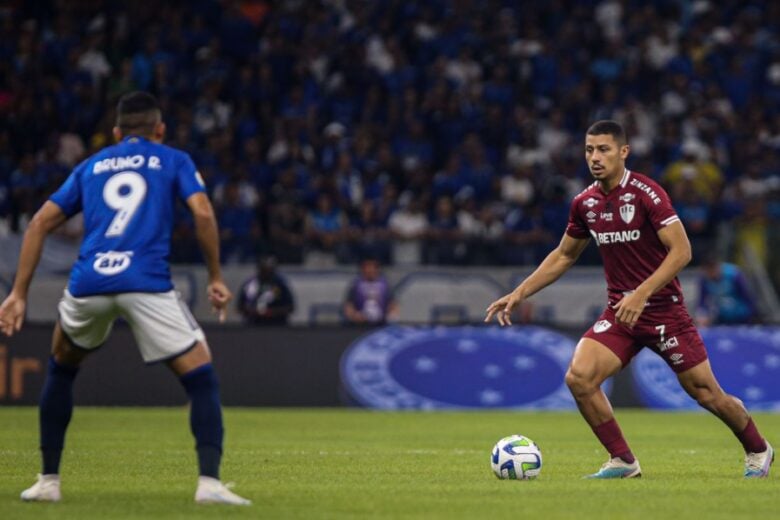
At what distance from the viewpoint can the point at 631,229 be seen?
9.87 meters

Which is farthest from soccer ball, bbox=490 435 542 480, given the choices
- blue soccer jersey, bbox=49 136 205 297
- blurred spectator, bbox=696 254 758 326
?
blurred spectator, bbox=696 254 758 326

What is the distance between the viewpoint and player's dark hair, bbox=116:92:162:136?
26.5ft

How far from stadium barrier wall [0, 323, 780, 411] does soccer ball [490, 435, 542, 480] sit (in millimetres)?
9625

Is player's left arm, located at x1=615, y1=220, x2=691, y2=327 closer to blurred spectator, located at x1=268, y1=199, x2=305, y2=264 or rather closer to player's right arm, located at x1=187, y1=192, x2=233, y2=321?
player's right arm, located at x1=187, y1=192, x2=233, y2=321

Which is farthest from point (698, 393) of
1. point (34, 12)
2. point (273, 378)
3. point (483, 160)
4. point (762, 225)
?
point (34, 12)

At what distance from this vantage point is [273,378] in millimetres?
19469

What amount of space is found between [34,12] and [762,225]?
480 inches

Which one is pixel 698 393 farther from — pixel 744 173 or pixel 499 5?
pixel 499 5

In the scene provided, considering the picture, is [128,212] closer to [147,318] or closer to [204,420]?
[147,318]

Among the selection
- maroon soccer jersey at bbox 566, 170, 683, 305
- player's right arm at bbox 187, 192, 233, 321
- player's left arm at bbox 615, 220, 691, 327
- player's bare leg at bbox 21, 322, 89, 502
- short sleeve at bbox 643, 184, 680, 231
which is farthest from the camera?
maroon soccer jersey at bbox 566, 170, 683, 305

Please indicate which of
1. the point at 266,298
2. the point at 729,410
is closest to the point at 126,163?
the point at 729,410

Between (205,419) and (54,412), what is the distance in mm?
896

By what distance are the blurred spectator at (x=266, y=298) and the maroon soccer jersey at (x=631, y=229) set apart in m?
10.5

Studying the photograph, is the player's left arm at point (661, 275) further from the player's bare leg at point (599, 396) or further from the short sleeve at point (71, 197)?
the short sleeve at point (71, 197)
